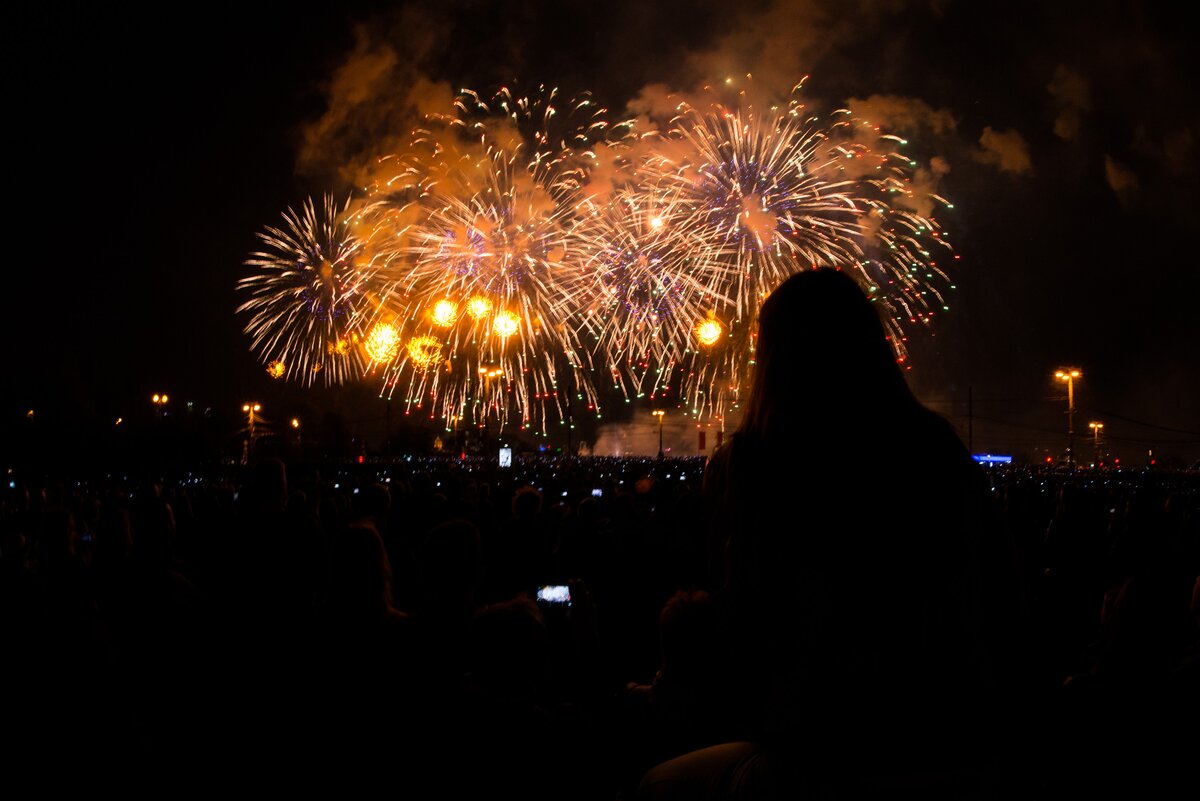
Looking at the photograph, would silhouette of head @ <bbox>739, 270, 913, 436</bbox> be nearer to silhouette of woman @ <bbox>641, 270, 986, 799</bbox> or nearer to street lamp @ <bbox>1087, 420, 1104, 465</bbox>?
silhouette of woman @ <bbox>641, 270, 986, 799</bbox>

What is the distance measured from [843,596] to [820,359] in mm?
565

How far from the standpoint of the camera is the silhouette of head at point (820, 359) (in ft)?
6.04

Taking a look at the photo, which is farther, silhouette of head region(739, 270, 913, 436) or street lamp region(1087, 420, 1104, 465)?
street lamp region(1087, 420, 1104, 465)

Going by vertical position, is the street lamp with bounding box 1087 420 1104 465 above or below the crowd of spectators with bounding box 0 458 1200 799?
above

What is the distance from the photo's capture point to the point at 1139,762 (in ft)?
9.39

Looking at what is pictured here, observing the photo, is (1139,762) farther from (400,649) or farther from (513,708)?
(400,649)

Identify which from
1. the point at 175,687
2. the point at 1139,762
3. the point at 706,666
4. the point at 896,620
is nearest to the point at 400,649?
the point at 706,666

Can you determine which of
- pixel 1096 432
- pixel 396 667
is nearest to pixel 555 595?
pixel 396 667

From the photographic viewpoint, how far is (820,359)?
1.88 m

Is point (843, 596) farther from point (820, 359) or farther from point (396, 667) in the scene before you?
point (396, 667)

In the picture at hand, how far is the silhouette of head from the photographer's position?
1841 mm

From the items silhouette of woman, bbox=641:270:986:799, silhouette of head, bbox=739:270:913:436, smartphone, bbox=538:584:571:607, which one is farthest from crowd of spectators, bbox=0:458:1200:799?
smartphone, bbox=538:584:571:607

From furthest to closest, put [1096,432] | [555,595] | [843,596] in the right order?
[1096,432] < [555,595] < [843,596]

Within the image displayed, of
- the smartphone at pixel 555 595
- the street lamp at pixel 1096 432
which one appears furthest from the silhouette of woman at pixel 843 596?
the street lamp at pixel 1096 432
